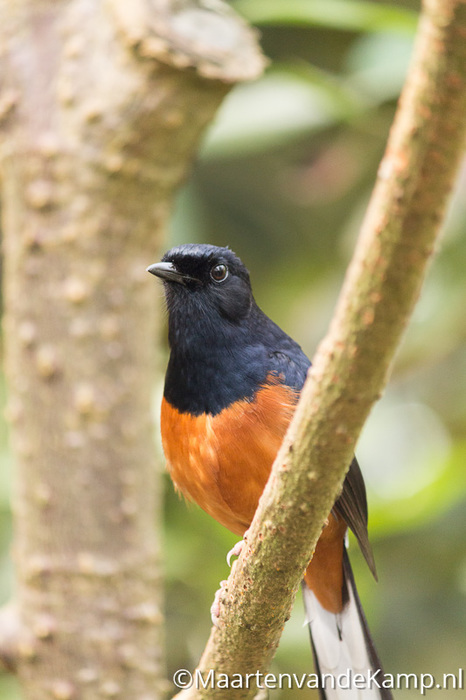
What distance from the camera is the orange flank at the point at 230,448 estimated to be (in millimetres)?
2414

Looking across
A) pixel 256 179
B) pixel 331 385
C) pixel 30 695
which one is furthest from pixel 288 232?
pixel 331 385

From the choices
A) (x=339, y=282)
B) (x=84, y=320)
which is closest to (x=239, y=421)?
(x=84, y=320)

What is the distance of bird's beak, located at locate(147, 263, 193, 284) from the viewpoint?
2.65m

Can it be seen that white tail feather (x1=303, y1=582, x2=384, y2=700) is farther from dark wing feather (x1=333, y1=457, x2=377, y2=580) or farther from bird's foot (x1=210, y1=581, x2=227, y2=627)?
bird's foot (x1=210, y1=581, x2=227, y2=627)

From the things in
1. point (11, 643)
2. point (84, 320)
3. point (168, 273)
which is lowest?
point (11, 643)

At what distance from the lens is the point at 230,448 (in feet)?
7.93

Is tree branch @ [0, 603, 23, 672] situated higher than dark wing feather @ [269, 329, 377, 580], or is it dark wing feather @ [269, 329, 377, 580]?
dark wing feather @ [269, 329, 377, 580]

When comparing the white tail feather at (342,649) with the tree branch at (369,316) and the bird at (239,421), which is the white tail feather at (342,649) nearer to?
the bird at (239,421)

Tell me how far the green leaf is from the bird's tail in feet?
9.37

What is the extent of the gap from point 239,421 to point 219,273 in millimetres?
603

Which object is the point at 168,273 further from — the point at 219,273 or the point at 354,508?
the point at 354,508

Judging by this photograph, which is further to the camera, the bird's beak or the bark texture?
the bark texture

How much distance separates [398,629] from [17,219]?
9.28 feet

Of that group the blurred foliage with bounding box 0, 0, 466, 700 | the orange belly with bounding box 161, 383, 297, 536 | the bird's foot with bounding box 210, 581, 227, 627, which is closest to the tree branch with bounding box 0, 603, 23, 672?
the blurred foliage with bounding box 0, 0, 466, 700
